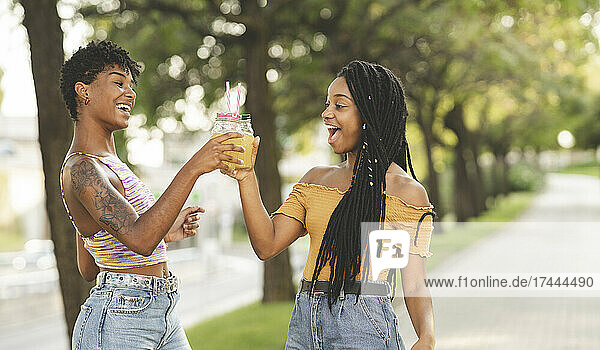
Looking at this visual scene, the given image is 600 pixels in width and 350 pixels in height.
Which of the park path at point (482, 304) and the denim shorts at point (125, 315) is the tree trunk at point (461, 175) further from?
the denim shorts at point (125, 315)

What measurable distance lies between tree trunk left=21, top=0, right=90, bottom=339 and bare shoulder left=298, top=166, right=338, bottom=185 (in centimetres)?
271

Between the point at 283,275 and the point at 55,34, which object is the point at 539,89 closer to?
the point at 283,275

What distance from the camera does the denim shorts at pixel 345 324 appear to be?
257cm

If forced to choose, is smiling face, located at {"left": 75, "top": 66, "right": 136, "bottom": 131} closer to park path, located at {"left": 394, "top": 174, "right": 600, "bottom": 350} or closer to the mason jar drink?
the mason jar drink

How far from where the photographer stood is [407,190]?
8.82 ft

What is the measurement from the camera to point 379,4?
11586mm

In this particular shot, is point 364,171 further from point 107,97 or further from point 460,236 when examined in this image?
point 460,236

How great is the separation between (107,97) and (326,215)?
903mm

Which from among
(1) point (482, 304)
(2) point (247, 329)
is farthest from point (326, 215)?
(1) point (482, 304)

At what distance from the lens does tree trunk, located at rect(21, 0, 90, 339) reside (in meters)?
5.02

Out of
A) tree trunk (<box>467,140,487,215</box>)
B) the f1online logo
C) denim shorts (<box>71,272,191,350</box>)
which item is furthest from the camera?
tree trunk (<box>467,140,487,215</box>)

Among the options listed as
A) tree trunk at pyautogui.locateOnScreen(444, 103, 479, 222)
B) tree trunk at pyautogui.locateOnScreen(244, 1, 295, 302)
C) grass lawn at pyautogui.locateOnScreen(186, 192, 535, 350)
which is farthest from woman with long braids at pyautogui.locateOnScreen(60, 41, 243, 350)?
tree trunk at pyautogui.locateOnScreen(444, 103, 479, 222)

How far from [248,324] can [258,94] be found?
3.06 meters

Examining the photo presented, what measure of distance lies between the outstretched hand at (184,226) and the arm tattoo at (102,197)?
468mm
